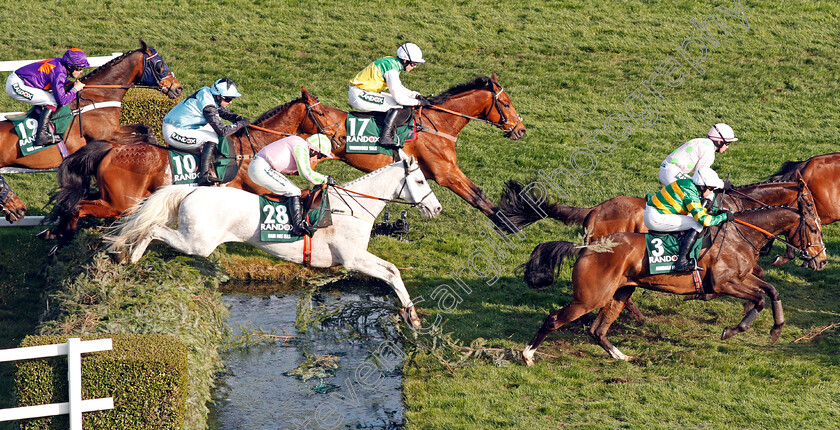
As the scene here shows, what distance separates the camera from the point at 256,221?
344 inches

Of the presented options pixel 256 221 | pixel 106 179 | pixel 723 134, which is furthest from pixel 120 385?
pixel 723 134

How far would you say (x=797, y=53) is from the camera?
59.7 ft

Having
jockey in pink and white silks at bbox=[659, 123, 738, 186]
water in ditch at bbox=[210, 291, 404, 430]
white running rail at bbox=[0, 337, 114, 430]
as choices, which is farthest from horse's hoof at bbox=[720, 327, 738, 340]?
white running rail at bbox=[0, 337, 114, 430]

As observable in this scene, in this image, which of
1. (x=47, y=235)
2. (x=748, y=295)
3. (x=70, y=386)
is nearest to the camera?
(x=70, y=386)

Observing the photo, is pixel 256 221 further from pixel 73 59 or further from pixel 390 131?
pixel 73 59

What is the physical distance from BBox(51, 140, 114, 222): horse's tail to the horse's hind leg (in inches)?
223

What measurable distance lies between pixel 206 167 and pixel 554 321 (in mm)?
4218

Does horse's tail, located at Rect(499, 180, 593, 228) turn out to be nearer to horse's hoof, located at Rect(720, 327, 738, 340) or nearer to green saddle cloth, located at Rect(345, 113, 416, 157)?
green saddle cloth, located at Rect(345, 113, 416, 157)

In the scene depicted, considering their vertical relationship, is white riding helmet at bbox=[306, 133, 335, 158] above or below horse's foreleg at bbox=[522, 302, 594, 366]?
above

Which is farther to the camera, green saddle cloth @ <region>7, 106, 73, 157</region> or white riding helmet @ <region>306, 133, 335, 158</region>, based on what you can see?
green saddle cloth @ <region>7, 106, 73, 157</region>

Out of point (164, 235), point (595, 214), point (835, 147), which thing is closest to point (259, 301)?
point (164, 235)

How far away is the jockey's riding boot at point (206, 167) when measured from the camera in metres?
9.86

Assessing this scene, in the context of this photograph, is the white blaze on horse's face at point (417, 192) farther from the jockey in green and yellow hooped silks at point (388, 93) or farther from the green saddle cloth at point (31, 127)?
the green saddle cloth at point (31, 127)

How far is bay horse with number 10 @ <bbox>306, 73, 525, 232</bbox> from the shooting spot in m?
11.0
